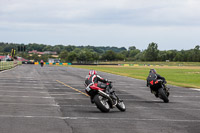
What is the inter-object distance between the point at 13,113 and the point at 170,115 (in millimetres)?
5500

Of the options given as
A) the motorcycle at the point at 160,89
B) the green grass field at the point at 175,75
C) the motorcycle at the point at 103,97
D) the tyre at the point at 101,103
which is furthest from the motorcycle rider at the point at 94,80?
the green grass field at the point at 175,75

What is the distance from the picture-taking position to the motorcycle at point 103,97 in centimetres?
1409

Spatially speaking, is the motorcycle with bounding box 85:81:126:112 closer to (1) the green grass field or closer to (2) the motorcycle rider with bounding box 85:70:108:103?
(2) the motorcycle rider with bounding box 85:70:108:103

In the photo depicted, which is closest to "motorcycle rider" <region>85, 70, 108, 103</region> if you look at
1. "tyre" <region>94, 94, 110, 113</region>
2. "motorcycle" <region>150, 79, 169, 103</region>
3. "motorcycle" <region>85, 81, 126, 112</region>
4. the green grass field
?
"motorcycle" <region>85, 81, 126, 112</region>

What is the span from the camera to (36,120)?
1184 centimetres

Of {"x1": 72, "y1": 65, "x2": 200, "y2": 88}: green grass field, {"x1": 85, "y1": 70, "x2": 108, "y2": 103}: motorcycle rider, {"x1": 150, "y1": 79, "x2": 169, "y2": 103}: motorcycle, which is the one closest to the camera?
{"x1": 85, "y1": 70, "x2": 108, "y2": 103}: motorcycle rider

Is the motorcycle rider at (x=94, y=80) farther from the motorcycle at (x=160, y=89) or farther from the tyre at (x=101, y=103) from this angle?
the motorcycle at (x=160, y=89)

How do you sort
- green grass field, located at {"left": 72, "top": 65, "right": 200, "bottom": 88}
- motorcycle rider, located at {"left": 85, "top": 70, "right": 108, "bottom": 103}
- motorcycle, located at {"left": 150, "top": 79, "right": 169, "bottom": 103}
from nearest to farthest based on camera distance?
1. motorcycle rider, located at {"left": 85, "top": 70, "right": 108, "bottom": 103}
2. motorcycle, located at {"left": 150, "top": 79, "right": 169, "bottom": 103}
3. green grass field, located at {"left": 72, "top": 65, "right": 200, "bottom": 88}

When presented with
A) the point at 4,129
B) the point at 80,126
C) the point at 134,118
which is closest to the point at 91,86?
the point at 134,118

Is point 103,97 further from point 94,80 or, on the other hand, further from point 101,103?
point 94,80

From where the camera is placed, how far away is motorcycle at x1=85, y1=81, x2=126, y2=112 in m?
14.1

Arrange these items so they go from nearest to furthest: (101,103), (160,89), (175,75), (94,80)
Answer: (101,103) → (94,80) → (160,89) → (175,75)

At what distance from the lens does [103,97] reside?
14258 millimetres

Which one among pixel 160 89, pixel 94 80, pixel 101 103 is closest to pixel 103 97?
pixel 101 103
